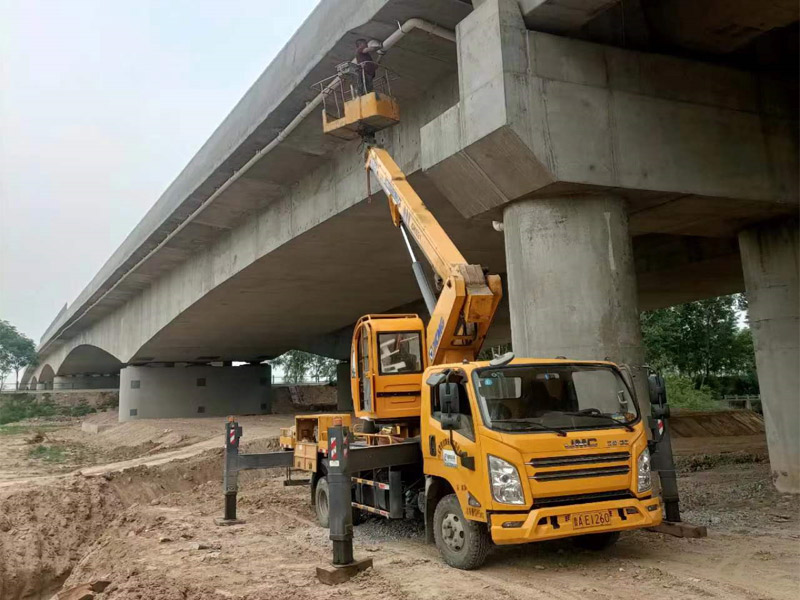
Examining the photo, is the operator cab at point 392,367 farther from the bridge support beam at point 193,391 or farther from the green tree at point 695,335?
the green tree at point 695,335

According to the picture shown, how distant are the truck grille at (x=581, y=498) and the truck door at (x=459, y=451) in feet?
1.70

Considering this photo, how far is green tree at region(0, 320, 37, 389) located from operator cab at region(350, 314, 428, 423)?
319 ft

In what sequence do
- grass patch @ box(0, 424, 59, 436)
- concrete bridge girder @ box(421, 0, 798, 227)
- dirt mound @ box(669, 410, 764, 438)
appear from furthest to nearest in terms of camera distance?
grass patch @ box(0, 424, 59, 436)
dirt mound @ box(669, 410, 764, 438)
concrete bridge girder @ box(421, 0, 798, 227)

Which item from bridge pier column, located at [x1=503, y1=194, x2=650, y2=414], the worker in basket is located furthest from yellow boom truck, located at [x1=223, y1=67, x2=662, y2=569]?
the worker in basket

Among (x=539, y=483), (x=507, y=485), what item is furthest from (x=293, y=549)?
(x=539, y=483)

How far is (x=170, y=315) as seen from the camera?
74.7 feet

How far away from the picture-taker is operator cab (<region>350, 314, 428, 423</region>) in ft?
27.8

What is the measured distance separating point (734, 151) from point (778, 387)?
3772 millimetres

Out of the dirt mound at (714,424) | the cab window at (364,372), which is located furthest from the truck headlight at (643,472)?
the dirt mound at (714,424)

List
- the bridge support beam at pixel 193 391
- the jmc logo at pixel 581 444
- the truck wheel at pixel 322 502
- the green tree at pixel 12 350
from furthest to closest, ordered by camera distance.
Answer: the green tree at pixel 12 350 → the bridge support beam at pixel 193 391 → the truck wheel at pixel 322 502 → the jmc logo at pixel 581 444

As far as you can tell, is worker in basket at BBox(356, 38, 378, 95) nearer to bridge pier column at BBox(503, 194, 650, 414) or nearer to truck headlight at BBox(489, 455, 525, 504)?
bridge pier column at BBox(503, 194, 650, 414)

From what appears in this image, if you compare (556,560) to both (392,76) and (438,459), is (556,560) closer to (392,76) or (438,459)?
(438,459)

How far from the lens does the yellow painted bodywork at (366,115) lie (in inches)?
399

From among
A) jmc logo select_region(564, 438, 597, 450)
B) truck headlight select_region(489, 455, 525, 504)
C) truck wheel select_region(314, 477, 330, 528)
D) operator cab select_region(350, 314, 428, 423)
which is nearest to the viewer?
truck headlight select_region(489, 455, 525, 504)
